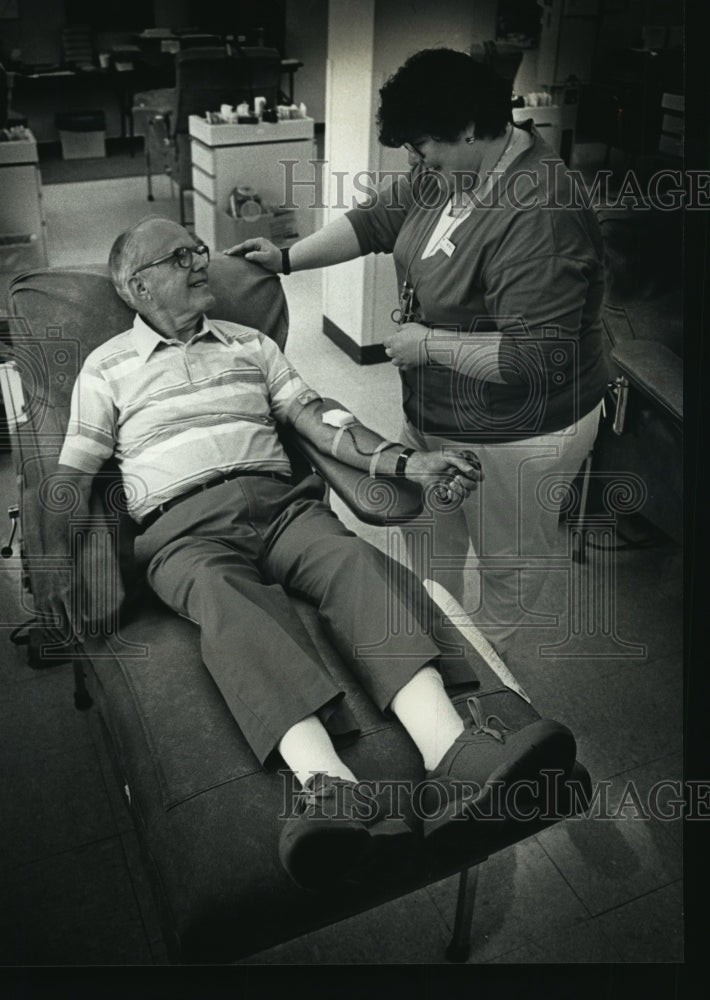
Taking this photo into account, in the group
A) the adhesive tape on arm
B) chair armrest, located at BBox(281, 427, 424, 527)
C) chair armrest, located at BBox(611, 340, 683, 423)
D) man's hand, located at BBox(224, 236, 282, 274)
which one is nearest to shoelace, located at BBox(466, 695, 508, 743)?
chair armrest, located at BBox(281, 427, 424, 527)

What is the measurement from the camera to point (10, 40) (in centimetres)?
163

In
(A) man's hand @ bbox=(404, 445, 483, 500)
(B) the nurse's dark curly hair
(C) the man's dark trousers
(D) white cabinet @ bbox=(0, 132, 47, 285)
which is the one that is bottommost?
(C) the man's dark trousers

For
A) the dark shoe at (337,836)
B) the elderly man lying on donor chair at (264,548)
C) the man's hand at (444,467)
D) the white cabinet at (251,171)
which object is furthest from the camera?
the man's hand at (444,467)

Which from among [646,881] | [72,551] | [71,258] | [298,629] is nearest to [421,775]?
[298,629]

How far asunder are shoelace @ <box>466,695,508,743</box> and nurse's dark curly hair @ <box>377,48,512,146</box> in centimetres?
94

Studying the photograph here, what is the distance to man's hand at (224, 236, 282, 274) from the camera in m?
1.75

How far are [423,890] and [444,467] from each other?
0.78 metres

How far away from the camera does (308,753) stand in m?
1.56

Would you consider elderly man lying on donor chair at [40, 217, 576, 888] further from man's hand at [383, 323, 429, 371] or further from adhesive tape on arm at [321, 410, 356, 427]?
man's hand at [383, 323, 429, 371]

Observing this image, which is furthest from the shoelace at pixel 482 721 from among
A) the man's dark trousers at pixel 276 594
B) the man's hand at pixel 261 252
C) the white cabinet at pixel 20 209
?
the white cabinet at pixel 20 209

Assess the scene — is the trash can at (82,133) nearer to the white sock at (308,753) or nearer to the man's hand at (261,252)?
the man's hand at (261,252)

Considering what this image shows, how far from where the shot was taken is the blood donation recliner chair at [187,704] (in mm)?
1494

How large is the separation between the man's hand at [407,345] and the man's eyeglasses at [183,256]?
357 mm

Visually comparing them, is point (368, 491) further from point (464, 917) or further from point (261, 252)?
point (464, 917)
